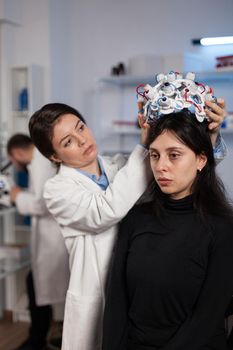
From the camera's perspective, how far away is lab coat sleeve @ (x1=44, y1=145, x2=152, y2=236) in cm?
113

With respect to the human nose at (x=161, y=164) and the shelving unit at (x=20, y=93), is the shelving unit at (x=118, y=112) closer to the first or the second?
the shelving unit at (x=20, y=93)

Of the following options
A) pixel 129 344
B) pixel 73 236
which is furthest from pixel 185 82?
pixel 129 344

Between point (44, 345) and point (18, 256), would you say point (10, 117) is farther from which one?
point (44, 345)

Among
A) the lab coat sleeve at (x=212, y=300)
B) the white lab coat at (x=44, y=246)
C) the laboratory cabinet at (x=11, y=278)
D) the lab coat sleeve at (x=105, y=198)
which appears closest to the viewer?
the lab coat sleeve at (x=212, y=300)

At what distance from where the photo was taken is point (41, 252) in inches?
86.1

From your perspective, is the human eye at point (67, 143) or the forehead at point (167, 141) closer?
the forehead at point (167, 141)

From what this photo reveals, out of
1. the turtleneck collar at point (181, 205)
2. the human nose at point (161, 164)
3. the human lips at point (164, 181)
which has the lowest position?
the turtleneck collar at point (181, 205)

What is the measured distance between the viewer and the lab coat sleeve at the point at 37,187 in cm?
213

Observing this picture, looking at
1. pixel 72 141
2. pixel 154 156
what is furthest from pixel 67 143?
pixel 154 156

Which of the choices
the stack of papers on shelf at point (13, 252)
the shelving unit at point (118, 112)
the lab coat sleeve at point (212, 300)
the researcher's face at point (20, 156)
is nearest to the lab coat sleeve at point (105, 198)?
the lab coat sleeve at point (212, 300)

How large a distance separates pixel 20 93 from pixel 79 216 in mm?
1806

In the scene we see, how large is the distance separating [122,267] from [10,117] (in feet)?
6.30

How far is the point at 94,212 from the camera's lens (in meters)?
1.15

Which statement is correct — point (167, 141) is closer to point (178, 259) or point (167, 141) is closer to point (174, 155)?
point (174, 155)
